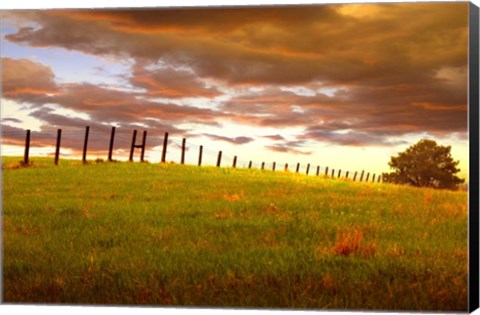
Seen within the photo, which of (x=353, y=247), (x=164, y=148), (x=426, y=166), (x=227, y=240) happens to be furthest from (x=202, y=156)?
(x=426, y=166)

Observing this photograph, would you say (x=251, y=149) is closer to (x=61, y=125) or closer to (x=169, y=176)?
(x=169, y=176)

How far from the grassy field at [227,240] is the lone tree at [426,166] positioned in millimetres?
185

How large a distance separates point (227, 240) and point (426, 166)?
2752mm

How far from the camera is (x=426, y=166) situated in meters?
10.9

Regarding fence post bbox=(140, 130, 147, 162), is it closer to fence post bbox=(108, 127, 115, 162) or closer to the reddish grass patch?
fence post bbox=(108, 127, 115, 162)

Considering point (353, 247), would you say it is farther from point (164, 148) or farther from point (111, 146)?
point (111, 146)

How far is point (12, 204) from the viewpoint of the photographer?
1241 cm

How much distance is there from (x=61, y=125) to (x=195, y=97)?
6.56 ft

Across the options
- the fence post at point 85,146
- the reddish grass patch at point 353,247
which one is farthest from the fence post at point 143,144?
the reddish grass patch at point 353,247

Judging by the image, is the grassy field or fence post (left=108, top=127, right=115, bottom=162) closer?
the grassy field

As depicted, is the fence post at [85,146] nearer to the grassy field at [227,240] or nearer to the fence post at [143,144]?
the grassy field at [227,240]

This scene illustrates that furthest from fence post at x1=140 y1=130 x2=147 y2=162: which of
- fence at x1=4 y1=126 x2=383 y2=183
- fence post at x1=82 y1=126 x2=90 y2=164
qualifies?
fence post at x1=82 y1=126 x2=90 y2=164

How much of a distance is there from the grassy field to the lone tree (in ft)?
0.61

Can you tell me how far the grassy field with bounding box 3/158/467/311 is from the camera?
10375mm
